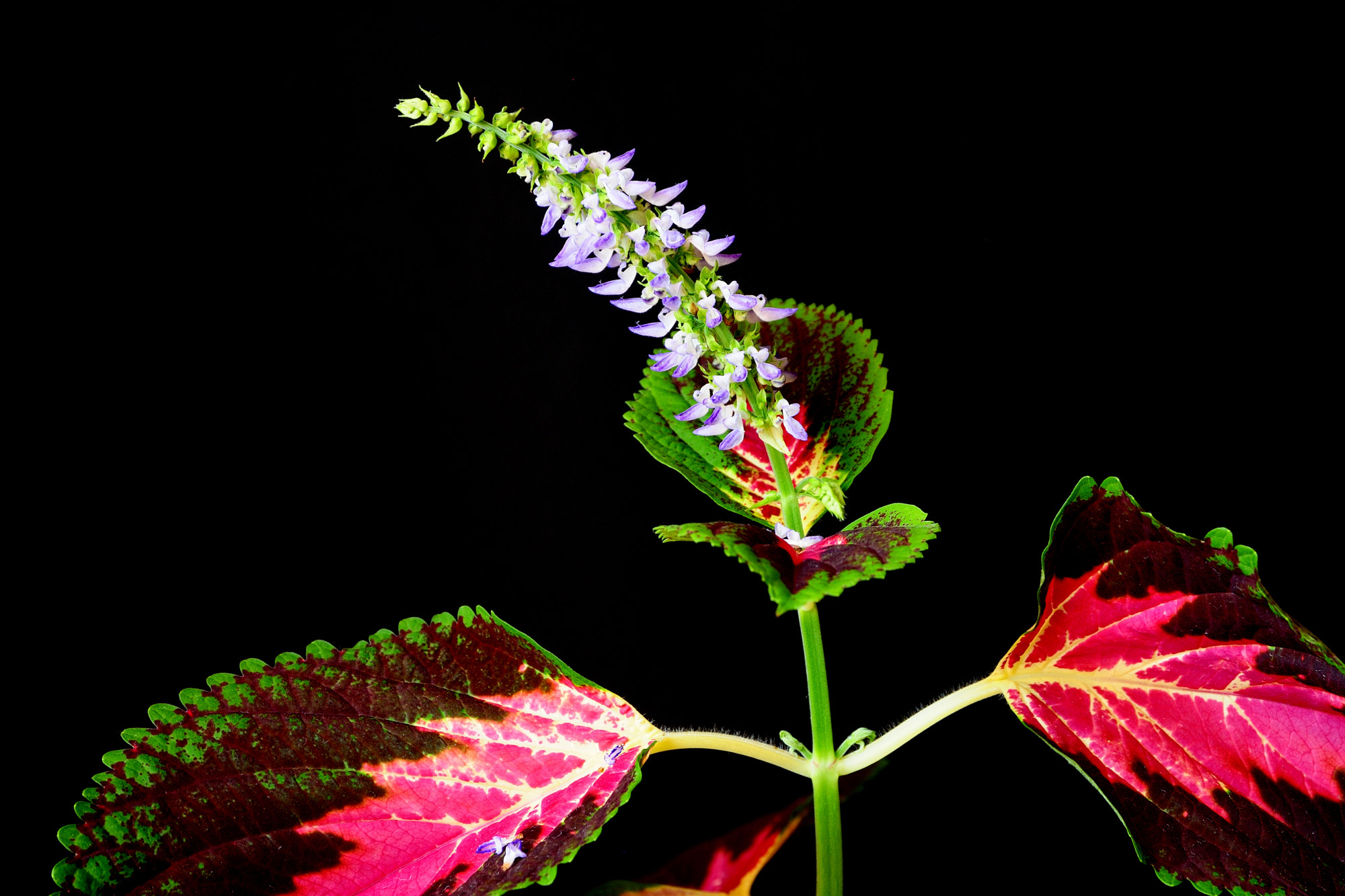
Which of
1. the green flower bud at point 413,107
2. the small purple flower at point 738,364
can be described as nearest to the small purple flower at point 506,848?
the small purple flower at point 738,364

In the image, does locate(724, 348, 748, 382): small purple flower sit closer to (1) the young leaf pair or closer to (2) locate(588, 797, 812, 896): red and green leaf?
(1) the young leaf pair

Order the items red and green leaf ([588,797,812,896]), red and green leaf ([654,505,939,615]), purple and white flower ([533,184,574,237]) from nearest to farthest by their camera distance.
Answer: red and green leaf ([654,505,939,615])
purple and white flower ([533,184,574,237])
red and green leaf ([588,797,812,896])

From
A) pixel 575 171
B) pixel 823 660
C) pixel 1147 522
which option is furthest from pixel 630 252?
pixel 1147 522

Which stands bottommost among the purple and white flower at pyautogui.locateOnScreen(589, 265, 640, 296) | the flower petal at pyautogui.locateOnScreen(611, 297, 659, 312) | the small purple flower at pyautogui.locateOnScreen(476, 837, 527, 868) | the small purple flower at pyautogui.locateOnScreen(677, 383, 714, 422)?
the small purple flower at pyautogui.locateOnScreen(476, 837, 527, 868)

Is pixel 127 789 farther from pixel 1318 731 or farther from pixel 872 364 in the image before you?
pixel 1318 731

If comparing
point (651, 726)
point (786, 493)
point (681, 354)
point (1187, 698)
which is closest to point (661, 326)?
point (681, 354)

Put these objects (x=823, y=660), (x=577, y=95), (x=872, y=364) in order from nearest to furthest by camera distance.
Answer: (x=823, y=660) < (x=872, y=364) < (x=577, y=95)

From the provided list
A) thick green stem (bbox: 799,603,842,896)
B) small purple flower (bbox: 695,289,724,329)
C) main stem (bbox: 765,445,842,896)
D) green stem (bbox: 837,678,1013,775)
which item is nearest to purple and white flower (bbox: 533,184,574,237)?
small purple flower (bbox: 695,289,724,329)

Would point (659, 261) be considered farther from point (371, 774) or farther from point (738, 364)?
point (371, 774)
